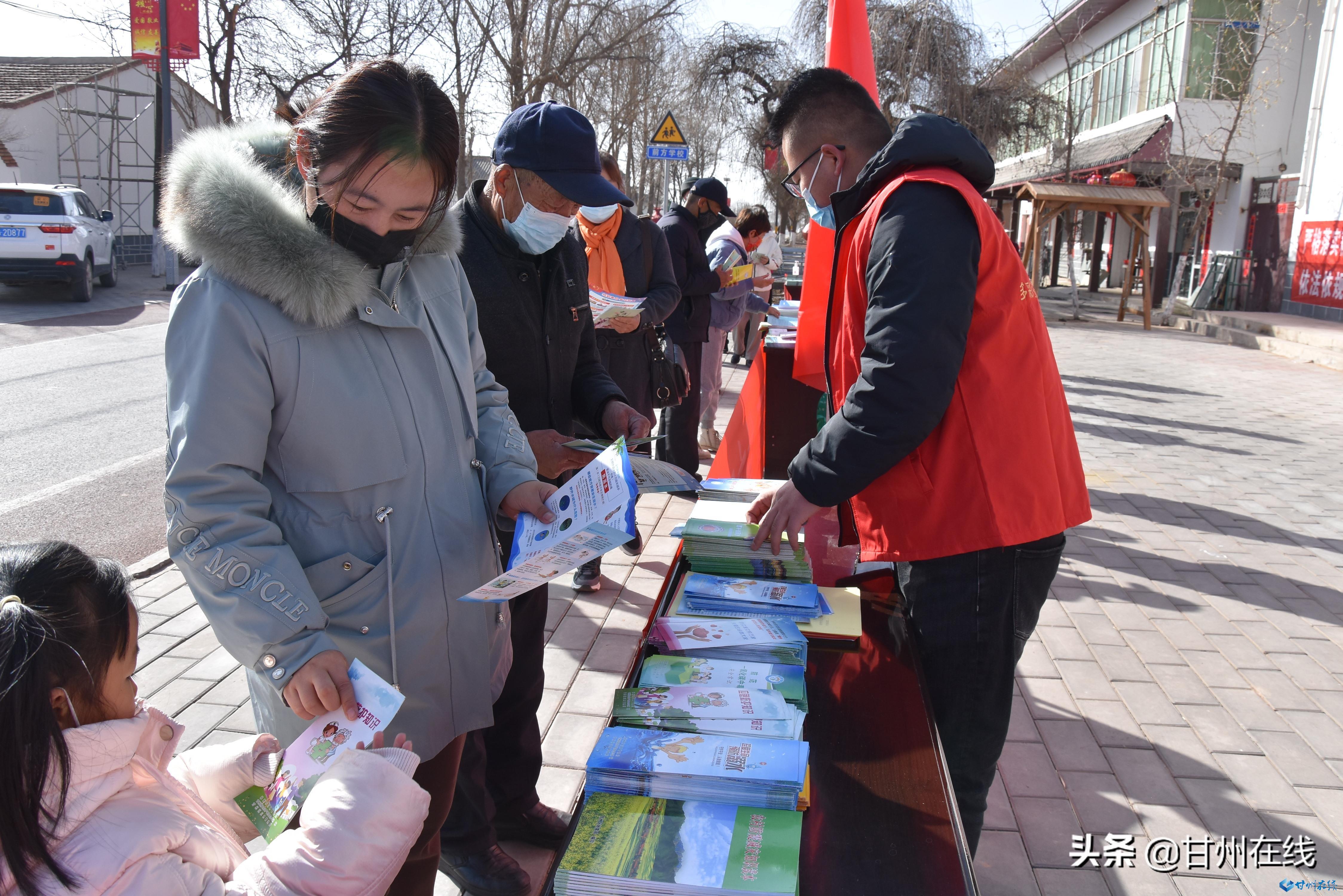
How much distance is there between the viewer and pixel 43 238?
14336 millimetres

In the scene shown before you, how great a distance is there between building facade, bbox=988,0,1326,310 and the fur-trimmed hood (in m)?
19.8

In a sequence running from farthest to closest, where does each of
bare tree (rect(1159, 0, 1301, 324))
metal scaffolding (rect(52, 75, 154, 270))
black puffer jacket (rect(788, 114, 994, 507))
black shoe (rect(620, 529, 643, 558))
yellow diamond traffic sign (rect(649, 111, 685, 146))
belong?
metal scaffolding (rect(52, 75, 154, 270)), bare tree (rect(1159, 0, 1301, 324)), yellow diamond traffic sign (rect(649, 111, 685, 146)), black shoe (rect(620, 529, 643, 558)), black puffer jacket (rect(788, 114, 994, 507))

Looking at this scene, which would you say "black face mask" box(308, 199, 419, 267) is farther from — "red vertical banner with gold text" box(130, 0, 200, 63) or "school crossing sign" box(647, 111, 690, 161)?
"red vertical banner with gold text" box(130, 0, 200, 63)

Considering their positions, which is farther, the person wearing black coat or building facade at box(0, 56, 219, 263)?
building facade at box(0, 56, 219, 263)

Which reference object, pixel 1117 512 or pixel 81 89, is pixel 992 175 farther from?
pixel 81 89

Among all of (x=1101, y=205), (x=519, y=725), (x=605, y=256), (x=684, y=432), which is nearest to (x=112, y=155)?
(x=1101, y=205)

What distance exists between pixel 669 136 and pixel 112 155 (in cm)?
2336

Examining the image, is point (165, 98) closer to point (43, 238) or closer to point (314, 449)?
point (43, 238)

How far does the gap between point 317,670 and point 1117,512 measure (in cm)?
574

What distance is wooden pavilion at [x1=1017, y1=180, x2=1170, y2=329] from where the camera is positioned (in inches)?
640

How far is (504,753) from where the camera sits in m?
2.54

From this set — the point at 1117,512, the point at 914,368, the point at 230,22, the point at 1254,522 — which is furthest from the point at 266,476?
the point at 230,22

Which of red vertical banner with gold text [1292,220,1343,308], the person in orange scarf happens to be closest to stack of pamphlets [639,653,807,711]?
the person in orange scarf

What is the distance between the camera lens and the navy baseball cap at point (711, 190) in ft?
20.4
